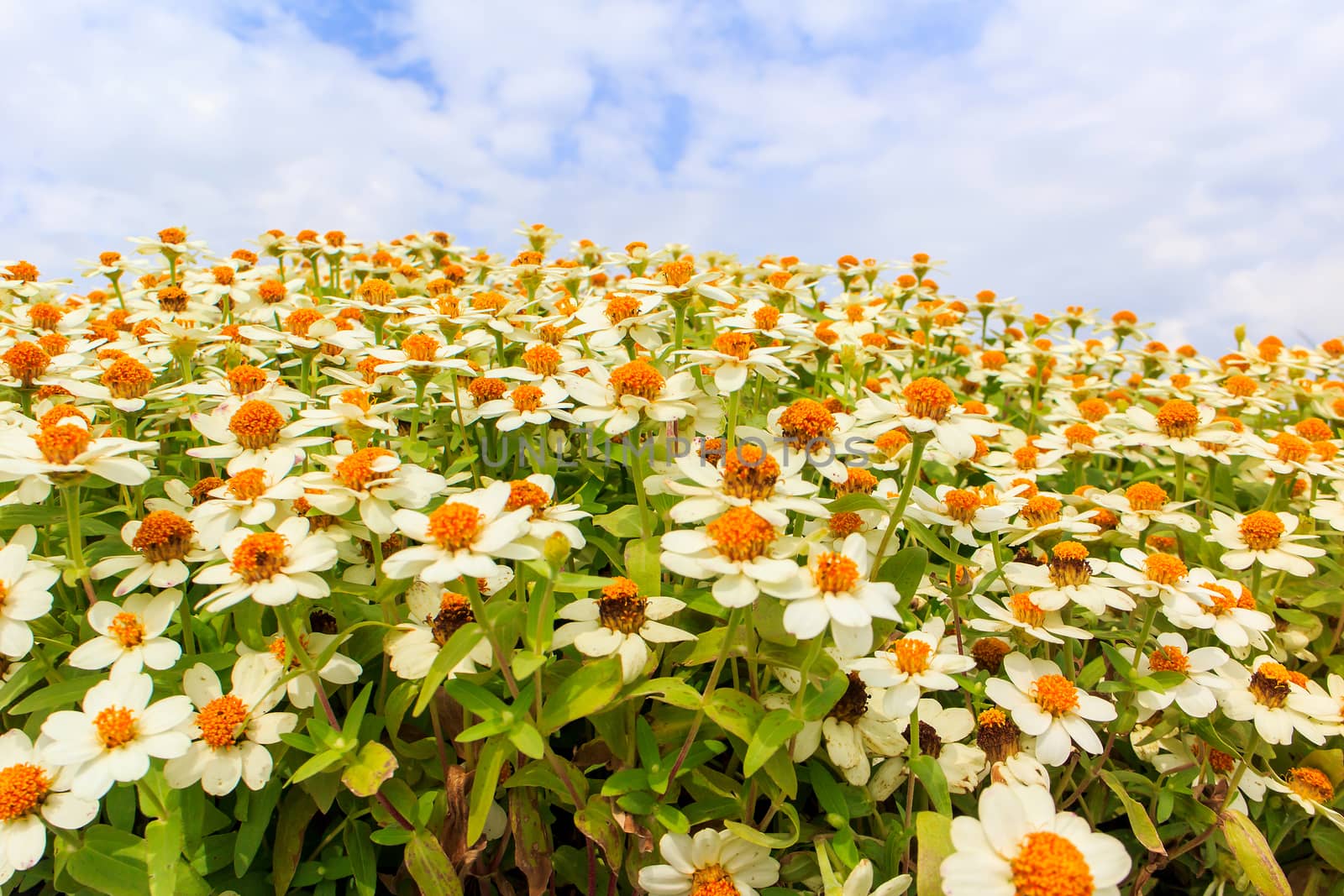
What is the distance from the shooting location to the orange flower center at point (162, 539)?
5.81 feet

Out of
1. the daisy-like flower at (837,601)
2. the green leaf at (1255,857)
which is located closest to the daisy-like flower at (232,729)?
the daisy-like flower at (837,601)

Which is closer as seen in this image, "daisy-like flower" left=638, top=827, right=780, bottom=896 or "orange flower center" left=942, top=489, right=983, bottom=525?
"daisy-like flower" left=638, top=827, right=780, bottom=896

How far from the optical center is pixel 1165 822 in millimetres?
2059

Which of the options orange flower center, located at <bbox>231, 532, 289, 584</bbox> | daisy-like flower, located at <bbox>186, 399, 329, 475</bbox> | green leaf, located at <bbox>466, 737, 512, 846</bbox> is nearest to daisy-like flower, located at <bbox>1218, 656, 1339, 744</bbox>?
green leaf, located at <bbox>466, 737, 512, 846</bbox>

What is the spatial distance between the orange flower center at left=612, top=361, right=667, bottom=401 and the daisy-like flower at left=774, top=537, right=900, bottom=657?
59 centimetres

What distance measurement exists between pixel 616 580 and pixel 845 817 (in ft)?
2.04

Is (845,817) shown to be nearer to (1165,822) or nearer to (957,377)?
(1165,822)

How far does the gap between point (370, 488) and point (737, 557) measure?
0.68m

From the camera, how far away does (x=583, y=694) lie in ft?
4.92

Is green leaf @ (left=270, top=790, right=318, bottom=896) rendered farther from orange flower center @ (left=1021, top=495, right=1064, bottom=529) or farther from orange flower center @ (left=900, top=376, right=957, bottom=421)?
orange flower center @ (left=1021, top=495, right=1064, bottom=529)

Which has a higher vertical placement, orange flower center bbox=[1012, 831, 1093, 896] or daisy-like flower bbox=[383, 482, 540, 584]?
daisy-like flower bbox=[383, 482, 540, 584]

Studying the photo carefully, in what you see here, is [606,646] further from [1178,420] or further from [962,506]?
[1178,420]

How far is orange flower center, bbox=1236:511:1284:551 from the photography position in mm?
2320

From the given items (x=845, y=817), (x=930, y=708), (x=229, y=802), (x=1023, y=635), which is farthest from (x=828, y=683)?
(x=229, y=802)
